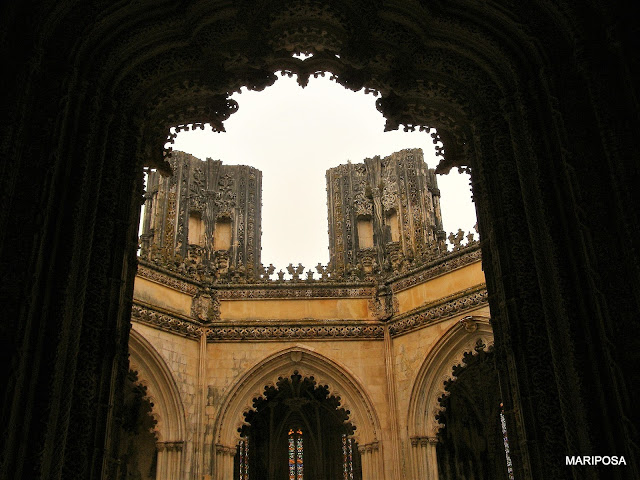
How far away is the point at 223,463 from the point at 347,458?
15.7ft

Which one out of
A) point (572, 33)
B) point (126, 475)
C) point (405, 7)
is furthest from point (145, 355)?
point (572, 33)

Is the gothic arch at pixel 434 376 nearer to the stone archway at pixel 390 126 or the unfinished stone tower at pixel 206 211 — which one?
the unfinished stone tower at pixel 206 211

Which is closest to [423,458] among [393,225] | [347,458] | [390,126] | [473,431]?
[473,431]

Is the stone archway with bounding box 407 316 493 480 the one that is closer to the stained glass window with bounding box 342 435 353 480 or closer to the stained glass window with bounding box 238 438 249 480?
the stained glass window with bounding box 342 435 353 480

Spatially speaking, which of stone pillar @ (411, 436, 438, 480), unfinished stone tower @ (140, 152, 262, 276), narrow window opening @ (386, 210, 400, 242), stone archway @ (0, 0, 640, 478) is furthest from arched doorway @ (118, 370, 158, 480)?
stone archway @ (0, 0, 640, 478)

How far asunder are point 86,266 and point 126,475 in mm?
10551

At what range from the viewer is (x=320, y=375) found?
13.9m

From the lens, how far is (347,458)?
55.4 ft

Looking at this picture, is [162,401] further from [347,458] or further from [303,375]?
[347,458]

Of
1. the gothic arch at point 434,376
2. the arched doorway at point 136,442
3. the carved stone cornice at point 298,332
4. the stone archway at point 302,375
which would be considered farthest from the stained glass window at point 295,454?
the gothic arch at point 434,376

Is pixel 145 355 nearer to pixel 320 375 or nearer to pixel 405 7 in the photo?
pixel 320 375

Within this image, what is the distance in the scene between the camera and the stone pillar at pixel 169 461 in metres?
12.4

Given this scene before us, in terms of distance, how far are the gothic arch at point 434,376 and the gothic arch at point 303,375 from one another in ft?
2.60

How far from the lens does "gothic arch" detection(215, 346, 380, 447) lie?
13290 mm
